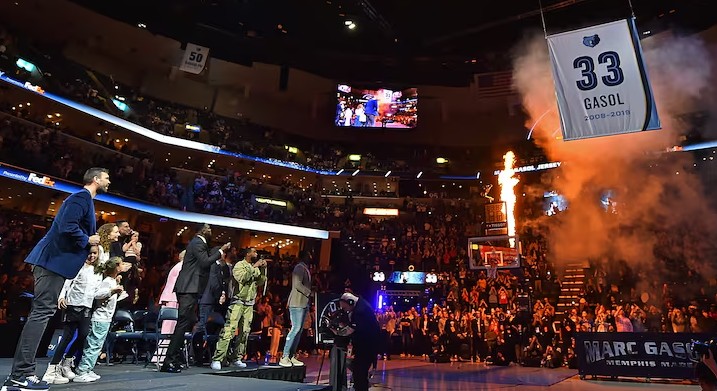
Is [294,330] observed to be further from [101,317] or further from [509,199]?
[509,199]

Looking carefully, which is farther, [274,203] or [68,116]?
[274,203]

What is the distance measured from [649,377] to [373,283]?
494 inches

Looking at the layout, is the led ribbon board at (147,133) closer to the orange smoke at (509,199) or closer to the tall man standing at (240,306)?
the orange smoke at (509,199)

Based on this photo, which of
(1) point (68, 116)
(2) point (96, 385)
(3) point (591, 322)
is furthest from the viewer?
(1) point (68, 116)

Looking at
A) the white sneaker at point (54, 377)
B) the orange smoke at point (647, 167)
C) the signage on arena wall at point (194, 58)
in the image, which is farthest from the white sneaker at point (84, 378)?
the signage on arena wall at point (194, 58)

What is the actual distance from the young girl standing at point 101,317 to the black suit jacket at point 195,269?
738mm

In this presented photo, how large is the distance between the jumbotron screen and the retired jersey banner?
22.6 metres

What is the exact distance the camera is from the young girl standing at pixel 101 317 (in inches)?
201

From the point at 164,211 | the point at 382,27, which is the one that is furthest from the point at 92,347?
the point at 164,211

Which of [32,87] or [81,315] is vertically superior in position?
[32,87]

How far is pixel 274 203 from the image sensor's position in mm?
30734

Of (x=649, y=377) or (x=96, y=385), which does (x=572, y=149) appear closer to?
(x=649, y=377)

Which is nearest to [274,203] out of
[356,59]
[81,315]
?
[356,59]

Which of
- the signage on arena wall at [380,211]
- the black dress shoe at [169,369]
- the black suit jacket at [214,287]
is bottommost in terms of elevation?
the black dress shoe at [169,369]
